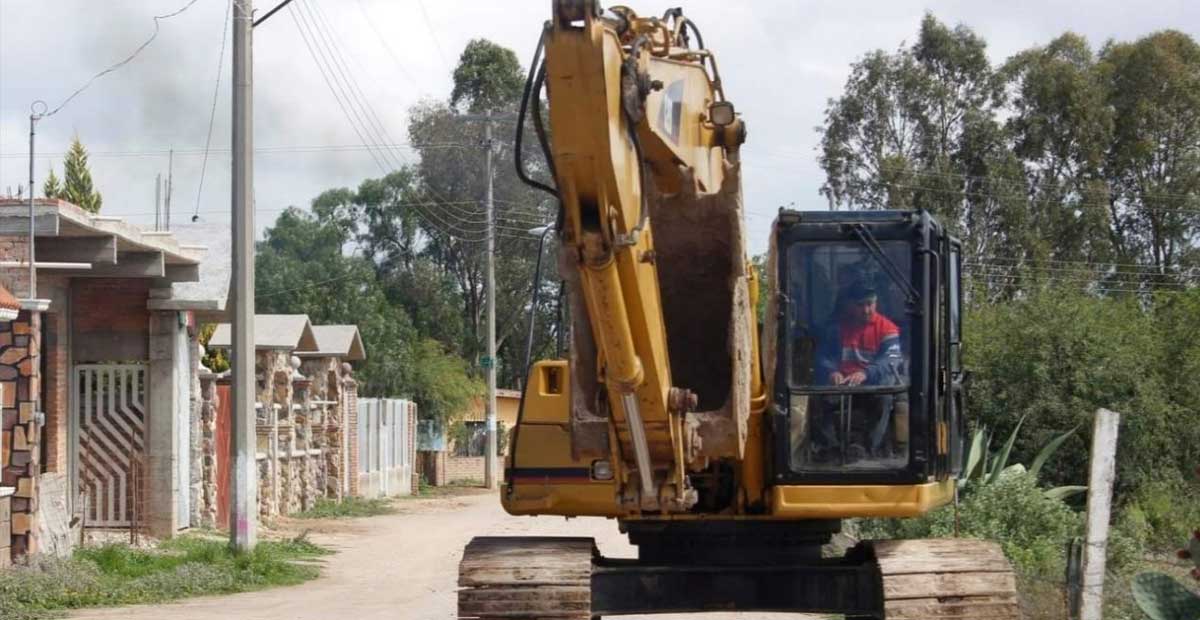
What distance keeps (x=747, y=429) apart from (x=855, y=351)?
0.89 metres

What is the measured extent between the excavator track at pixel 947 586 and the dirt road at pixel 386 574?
15.9 feet

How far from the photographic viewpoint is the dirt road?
1545 cm

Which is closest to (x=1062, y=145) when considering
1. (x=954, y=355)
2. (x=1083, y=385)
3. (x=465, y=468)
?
(x=465, y=468)

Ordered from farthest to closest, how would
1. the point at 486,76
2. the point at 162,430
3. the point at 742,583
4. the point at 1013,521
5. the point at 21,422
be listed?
the point at 486,76
the point at 162,430
the point at 21,422
the point at 1013,521
the point at 742,583

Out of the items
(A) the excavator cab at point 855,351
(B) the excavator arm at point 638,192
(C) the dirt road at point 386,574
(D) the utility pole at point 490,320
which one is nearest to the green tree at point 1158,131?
(D) the utility pole at point 490,320

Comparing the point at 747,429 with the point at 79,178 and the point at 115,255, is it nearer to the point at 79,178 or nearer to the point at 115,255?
the point at 115,255

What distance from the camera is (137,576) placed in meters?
17.9

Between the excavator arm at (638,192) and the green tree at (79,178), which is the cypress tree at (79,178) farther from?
the excavator arm at (638,192)

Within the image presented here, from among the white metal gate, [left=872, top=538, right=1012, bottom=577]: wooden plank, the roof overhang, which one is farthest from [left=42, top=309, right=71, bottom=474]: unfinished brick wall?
the white metal gate

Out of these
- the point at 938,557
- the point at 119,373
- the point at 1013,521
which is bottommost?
the point at 1013,521

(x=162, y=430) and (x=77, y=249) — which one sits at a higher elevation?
(x=77, y=249)

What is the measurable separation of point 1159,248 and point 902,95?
28.0ft

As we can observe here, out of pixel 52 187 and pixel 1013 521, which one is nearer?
pixel 1013 521

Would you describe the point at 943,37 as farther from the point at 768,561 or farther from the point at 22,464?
the point at 768,561
